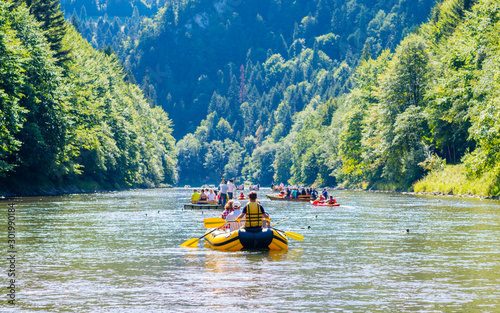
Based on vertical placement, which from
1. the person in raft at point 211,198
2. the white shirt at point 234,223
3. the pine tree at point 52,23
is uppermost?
the pine tree at point 52,23

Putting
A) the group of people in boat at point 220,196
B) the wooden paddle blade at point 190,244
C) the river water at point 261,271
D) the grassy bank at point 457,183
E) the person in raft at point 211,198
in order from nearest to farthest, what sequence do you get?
1. the river water at point 261,271
2. the wooden paddle blade at point 190,244
3. the group of people in boat at point 220,196
4. the person in raft at point 211,198
5. the grassy bank at point 457,183

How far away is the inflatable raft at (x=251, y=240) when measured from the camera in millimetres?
26359

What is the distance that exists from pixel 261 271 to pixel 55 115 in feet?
173

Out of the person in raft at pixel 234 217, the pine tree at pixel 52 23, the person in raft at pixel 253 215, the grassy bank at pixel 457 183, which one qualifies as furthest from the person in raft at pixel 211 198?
the pine tree at pixel 52 23

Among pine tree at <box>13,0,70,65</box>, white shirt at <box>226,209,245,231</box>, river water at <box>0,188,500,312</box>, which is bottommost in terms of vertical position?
river water at <box>0,188,500,312</box>

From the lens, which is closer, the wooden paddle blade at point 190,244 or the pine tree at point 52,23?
the wooden paddle blade at point 190,244

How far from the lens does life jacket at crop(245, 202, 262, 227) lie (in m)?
26.1

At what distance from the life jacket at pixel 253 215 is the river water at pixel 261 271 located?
50.1 inches

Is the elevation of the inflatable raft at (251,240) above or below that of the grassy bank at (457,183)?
below

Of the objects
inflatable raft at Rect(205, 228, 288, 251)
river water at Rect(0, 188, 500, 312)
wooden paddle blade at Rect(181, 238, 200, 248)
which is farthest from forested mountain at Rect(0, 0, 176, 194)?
inflatable raft at Rect(205, 228, 288, 251)

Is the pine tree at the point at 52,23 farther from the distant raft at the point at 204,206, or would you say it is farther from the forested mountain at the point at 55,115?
the distant raft at the point at 204,206

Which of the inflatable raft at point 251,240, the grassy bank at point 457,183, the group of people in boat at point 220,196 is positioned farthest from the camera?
the grassy bank at point 457,183

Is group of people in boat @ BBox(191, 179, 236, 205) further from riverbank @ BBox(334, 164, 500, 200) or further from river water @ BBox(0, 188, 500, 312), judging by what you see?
riverbank @ BBox(334, 164, 500, 200)

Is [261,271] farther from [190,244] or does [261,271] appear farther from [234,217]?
[234,217]
